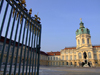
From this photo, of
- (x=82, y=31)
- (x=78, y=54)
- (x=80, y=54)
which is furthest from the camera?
(x=82, y=31)

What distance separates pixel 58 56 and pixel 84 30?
2139cm

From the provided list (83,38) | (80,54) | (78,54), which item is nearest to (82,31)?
(83,38)

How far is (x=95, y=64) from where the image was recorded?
161 feet

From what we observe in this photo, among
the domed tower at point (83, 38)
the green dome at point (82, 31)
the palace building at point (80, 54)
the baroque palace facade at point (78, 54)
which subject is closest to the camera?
the palace building at point (80, 54)

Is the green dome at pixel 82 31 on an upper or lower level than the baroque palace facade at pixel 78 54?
upper

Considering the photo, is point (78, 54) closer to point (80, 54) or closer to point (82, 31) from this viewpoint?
point (80, 54)

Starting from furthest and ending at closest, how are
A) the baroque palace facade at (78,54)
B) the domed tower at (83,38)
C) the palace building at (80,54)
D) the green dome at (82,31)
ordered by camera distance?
the green dome at (82,31), the domed tower at (83,38), the baroque palace facade at (78,54), the palace building at (80,54)

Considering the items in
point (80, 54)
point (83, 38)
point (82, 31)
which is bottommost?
point (80, 54)

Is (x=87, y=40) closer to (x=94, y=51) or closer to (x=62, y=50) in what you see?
(x=94, y=51)

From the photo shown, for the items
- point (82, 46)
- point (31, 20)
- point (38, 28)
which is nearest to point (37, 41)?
point (38, 28)

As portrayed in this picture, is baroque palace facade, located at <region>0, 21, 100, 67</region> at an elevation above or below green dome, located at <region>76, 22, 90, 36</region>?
below

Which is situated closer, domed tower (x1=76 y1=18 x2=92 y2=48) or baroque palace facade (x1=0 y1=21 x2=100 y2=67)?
baroque palace facade (x1=0 y1=21 x2=100 y2=67)

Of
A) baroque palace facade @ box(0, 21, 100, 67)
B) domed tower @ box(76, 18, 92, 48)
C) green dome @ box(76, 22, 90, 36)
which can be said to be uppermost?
green dome @ box(76, 22, 90, 36)

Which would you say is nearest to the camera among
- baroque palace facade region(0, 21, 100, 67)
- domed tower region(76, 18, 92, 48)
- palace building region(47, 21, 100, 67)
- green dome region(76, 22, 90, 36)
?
palace building region(47, 21, 100, 67)
